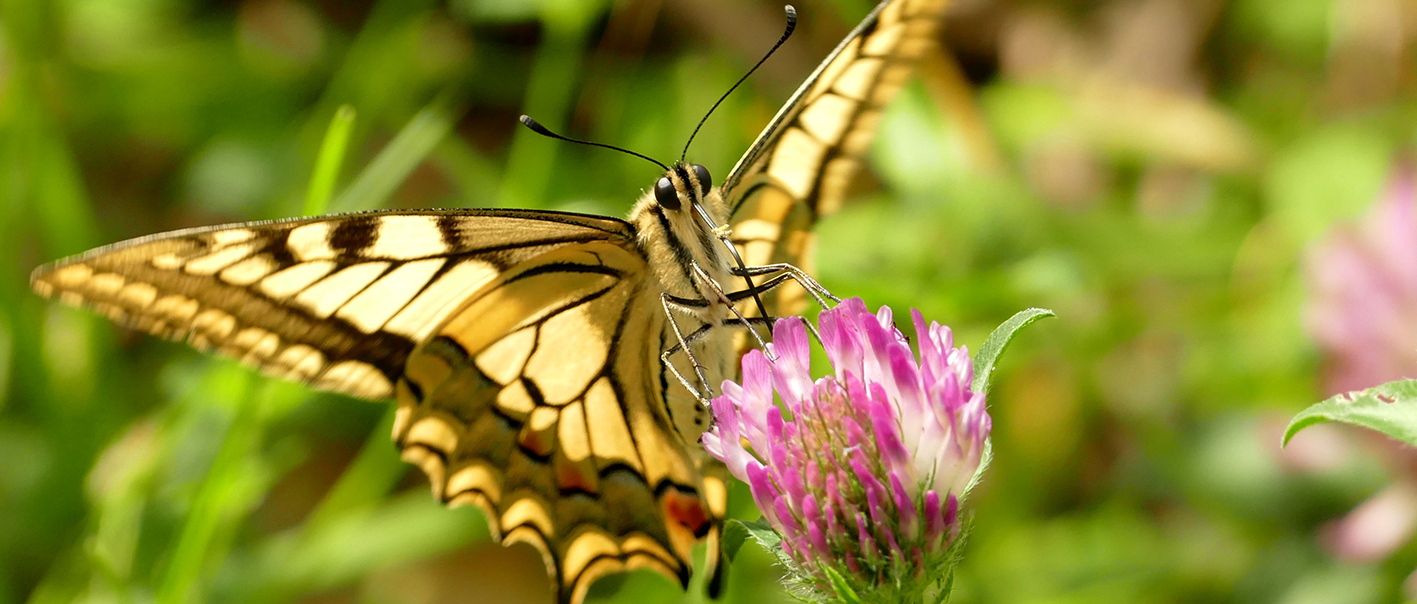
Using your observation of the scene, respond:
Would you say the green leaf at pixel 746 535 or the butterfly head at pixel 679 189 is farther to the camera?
the butterfly head at pixel 679 189

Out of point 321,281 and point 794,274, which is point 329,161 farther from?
point 794,274

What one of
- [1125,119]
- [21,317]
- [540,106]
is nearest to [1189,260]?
[1125,119]

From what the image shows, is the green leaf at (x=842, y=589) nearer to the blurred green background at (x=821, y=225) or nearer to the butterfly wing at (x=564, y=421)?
the butterfly wing at (x=564, y=421)

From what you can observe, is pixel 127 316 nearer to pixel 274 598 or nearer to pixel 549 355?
pixel 549 355

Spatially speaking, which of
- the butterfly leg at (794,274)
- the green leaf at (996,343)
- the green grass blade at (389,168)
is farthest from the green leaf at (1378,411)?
the green grass blade at (389,168)

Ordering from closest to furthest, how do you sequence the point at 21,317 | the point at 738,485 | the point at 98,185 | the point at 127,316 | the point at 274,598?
the point at 127,316, the point at 738,485, the point at 274,598, the point at 21,317, the point at 98,185

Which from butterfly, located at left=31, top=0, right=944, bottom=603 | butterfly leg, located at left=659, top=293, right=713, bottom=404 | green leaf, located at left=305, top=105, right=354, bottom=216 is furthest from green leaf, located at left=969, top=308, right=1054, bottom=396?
green leaf, located at left=305, top=105, right=354, bottom=216
